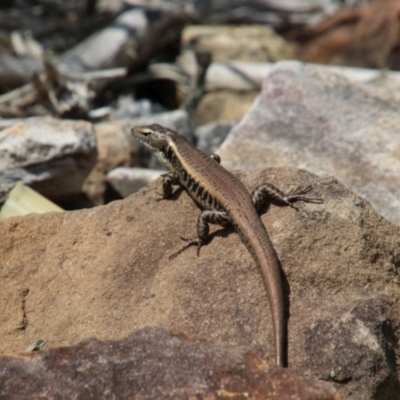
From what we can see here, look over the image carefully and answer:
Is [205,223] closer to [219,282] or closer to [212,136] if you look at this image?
[219,282]

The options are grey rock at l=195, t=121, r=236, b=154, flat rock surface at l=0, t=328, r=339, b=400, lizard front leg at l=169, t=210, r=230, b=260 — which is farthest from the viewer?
grey rock at l=195, t=121, r=236, b=154

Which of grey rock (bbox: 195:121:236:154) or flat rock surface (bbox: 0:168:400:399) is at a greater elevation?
flat rock surface (bbox: 0:168:400:399)

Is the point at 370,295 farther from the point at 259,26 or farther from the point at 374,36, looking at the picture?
the point at 259,26

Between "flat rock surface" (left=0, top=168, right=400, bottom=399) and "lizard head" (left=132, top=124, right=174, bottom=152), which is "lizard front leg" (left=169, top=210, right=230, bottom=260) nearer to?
"flat rock surface" (left=0, top=168, right=400, bottom=399)

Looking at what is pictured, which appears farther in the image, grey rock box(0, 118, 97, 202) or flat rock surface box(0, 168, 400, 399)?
grey rock box(0, 118, 97, 202)

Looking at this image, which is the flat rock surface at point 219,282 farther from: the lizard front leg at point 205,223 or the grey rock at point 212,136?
the grey rock at point 212,136

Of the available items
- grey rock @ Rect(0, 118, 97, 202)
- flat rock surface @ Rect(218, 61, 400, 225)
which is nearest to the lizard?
flat rock surface @ Rect(218, 61, 400, 225)

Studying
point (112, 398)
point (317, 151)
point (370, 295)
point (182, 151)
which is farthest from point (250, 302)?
point (317, 151)

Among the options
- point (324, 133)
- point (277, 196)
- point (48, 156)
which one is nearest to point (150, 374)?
point (277, 196)
